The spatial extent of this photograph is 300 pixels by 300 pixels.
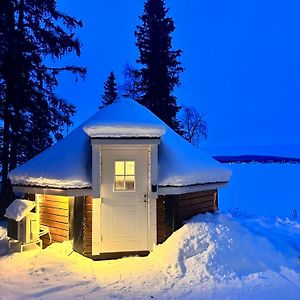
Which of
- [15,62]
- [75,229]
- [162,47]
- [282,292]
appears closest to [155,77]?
[162,47]

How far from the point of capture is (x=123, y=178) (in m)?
8.63

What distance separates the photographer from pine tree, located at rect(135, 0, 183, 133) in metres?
20.4

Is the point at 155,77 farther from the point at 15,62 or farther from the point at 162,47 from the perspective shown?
the point at 15,62

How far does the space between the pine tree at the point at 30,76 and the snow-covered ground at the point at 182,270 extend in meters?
5.28

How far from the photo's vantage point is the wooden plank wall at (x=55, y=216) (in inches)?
352

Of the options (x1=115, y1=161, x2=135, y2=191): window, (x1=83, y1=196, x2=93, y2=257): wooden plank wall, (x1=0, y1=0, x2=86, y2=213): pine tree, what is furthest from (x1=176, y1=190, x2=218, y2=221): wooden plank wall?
(x1=0, y1=0, x2=86, y2=213): pine tree

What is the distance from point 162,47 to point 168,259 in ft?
50.3

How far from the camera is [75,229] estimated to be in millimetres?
8609

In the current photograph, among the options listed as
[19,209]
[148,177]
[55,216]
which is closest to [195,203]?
[148,177]

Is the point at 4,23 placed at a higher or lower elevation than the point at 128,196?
higher

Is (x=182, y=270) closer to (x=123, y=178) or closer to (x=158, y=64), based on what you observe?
(x=123, y=178)

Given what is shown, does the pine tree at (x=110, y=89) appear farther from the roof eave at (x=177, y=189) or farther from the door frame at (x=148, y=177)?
the door frame at (x=148, y=177)

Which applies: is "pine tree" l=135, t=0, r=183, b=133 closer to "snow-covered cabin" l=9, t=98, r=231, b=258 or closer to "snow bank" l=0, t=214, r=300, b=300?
"snow-covered cabin" l=9, t=98, r=231, b=258

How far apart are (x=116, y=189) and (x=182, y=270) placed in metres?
2.34
